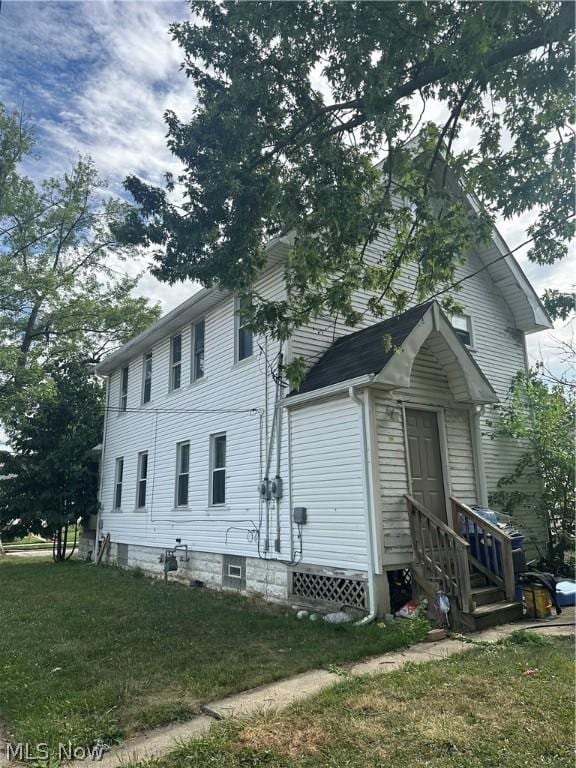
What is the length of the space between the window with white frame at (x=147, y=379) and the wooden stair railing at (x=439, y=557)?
9.87 meters

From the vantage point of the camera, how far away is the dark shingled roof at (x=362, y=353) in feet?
25.9

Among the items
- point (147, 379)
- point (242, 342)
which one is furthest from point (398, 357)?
point (147, 379)

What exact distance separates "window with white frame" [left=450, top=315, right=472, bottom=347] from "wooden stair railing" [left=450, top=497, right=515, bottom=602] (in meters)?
5.07

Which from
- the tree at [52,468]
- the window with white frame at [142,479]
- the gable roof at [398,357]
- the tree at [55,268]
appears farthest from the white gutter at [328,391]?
the tree at [55,268]

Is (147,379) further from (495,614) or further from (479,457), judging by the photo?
(495,614)

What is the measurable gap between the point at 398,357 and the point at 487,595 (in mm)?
3643

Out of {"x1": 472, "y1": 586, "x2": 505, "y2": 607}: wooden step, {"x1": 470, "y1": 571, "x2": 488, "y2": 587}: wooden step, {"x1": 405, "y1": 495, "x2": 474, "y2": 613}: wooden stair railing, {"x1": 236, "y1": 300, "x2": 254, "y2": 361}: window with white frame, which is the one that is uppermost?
{"x1": 236, "y1": 300, "x2": 254, "y2": 361}: window with white frame

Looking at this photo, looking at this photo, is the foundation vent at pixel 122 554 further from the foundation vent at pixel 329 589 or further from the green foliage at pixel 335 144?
the green foliage at pixel 335 144

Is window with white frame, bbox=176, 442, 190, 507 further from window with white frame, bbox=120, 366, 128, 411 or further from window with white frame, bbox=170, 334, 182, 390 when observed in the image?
window with white frame, bbox=120, 366, 128, 411

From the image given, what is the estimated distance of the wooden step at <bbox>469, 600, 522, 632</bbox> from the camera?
6688mm

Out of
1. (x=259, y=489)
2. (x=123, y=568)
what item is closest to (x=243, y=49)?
(x=259, y=489)

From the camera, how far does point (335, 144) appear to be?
7.00m

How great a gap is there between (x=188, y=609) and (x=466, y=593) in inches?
184

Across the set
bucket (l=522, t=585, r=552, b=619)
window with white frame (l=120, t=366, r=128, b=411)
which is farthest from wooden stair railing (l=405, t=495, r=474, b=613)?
window with white frame (l=120, t=366, r=128, b=411)
